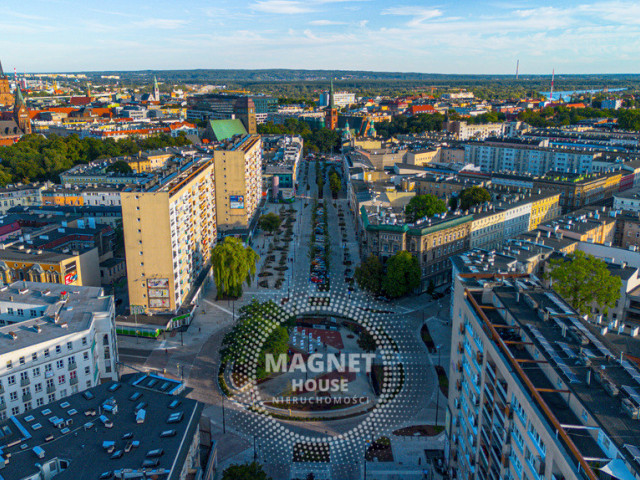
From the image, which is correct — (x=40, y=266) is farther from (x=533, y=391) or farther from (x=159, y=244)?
(x=533, y=391)

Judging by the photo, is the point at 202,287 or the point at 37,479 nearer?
the point at 37,479

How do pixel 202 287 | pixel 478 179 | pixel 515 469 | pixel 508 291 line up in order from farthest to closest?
pixel 478 179 → pixel 202 287 → pixel 508 291 → pixel 515 469

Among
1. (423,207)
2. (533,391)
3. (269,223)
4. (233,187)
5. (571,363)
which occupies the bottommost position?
(269,223)

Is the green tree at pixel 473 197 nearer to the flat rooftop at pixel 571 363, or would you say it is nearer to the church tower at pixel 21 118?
the flat rooftop at pixel 571 363

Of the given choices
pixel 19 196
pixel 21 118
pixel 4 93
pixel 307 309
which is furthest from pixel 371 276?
pixel 4 93

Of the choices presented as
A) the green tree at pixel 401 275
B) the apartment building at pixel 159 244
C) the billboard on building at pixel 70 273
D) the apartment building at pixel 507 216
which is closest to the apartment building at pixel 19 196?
the billboard on building at pixel 70 273

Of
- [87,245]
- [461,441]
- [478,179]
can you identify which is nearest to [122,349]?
[87,245]

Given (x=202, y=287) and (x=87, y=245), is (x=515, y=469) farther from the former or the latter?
(x=87, y=245)
